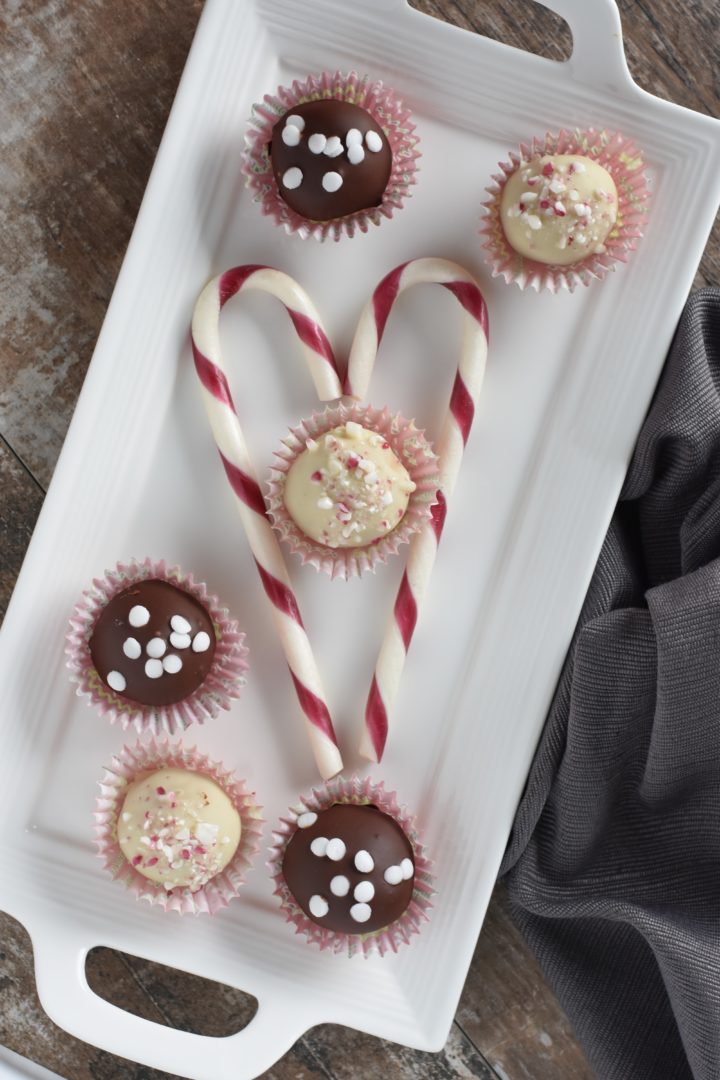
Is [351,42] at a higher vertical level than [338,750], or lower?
higher

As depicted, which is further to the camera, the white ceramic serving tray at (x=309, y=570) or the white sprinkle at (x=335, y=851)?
the white ceramic serving tray at (x=309, y=570)

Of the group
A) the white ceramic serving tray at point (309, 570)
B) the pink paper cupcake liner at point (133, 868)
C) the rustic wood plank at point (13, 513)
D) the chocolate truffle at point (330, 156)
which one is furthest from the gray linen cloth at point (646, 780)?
the rustic wood plank at point (13, 513)

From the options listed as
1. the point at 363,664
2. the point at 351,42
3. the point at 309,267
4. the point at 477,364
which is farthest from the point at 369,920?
the point at 351,42

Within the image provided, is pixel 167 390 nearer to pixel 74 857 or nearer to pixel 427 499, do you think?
pixel 427 499

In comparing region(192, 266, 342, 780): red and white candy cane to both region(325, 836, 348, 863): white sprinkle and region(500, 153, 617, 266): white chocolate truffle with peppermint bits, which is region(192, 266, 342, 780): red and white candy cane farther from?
region(500, 153, 617, 266): white chocolate truffle with peppermint bits

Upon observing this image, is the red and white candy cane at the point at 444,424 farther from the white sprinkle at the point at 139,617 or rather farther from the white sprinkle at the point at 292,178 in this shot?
the white sprinkle at the point at 139,617

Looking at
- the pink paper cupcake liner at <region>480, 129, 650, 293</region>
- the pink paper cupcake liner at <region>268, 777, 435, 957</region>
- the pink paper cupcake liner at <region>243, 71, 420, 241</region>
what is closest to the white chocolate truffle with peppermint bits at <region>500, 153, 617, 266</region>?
the pink paper cupcake liner at <region>480, 129, 650, 293</region>
